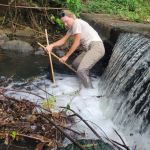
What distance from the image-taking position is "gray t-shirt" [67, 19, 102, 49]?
8969mm

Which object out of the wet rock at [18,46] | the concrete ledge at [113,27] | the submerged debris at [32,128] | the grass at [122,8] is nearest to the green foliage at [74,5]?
the concrete ledge at [113,27]

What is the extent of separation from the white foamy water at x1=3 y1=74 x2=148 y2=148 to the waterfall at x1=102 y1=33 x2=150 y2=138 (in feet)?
0.70

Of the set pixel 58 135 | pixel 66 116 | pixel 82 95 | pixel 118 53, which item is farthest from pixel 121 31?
pixel 58 135

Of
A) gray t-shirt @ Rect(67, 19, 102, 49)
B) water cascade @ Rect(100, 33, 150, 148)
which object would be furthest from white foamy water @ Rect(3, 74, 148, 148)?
gray t-shirt @ Rect(67, 19, 102, 49)

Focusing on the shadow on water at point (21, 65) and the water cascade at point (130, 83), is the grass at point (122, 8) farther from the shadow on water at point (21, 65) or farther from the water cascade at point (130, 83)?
the water cascade at point (130, 83)

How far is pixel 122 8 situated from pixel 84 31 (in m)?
5.02

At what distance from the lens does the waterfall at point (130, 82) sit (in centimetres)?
704

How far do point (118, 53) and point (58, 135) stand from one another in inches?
149

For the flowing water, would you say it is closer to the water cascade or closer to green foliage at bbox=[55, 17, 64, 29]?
the water cascade

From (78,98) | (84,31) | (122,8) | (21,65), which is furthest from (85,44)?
(122,8)

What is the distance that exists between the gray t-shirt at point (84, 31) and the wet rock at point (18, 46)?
9.59ft

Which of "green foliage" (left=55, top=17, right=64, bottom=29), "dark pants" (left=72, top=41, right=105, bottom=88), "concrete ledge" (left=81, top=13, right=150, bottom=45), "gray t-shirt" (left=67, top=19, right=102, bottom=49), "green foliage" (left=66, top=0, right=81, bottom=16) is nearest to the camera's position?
"gray t-shirt" (left=67, top=19, right=102, bottom=49)

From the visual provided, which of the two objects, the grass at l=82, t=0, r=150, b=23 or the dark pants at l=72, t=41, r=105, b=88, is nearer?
the dark pants at l=72, t=41, r=105, b=88

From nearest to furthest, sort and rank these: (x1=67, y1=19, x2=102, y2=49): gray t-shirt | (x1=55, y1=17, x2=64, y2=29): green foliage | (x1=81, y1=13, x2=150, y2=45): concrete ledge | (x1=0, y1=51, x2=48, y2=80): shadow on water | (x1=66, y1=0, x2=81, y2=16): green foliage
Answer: (x1=67, y1=19, x2=102, y2=49): gray t-shirt < (x1=0, y1=51, x2=48, y2=80): shadow on water < (x1=81, y1=13, x2=150, y2=45): concrete ledge < (x1=66, y1=0, x2=81, y2=16): green foliage < (x1=55, y1=17, x2=64, y2=29): green foliage
